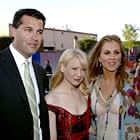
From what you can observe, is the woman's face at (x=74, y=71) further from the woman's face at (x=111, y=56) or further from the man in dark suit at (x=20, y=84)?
the woman's face at (x=111, y=56)

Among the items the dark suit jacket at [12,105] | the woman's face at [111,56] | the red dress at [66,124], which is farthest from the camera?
the woman's face at [111,56]

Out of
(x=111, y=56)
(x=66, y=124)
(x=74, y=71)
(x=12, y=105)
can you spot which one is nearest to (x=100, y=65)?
(x=111, y=56)

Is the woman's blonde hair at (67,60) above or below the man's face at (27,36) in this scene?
below

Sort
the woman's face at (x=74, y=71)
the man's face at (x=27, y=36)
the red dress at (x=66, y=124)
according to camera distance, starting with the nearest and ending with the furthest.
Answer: the man's face at (x=27, y=36) → the red dress at (x=66, y=124) → the woman's face at (x=74, y=71)

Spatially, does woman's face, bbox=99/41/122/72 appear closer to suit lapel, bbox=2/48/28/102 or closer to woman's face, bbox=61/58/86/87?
woman's face, bbox=61/58/86/87

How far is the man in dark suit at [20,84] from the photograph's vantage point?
9.57 ft

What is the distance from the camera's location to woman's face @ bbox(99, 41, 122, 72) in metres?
4.04

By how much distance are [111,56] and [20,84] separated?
4.45ft

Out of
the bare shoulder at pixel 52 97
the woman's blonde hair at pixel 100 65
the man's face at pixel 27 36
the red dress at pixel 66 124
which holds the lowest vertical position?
the red dress at pixel 66 124

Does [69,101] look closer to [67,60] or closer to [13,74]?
[67,60]

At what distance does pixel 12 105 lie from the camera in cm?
292

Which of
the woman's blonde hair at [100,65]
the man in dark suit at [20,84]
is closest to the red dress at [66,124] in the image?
the man in dark suit at [20,84]

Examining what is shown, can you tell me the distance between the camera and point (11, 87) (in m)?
2.95

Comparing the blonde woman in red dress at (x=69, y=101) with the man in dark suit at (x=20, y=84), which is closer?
the man in dark suit at (x=20, y=84)
